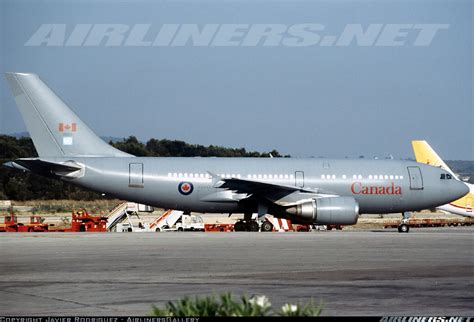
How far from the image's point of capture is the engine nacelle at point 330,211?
128 feet

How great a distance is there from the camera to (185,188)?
136 ft

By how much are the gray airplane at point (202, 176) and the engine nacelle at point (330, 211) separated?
54mm

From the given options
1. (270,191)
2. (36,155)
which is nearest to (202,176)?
(270,191)

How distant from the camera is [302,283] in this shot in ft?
55.0

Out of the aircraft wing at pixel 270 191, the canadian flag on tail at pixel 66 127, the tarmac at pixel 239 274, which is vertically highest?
the canadian flag on tail at pixel 66 127

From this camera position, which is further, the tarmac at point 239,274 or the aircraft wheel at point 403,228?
the aircraft wheel at point 403,228

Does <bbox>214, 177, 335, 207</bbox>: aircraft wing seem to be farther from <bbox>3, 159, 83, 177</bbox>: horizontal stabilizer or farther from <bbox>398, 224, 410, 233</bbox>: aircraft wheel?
<bbox>3, 159, 83, 177</bbox>: horizontal stabilizer

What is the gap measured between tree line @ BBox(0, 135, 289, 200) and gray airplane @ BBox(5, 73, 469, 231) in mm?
36220

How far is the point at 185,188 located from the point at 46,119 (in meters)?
7.42

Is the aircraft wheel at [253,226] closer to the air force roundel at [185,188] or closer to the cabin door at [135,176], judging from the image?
the air force roundel at [185,188]

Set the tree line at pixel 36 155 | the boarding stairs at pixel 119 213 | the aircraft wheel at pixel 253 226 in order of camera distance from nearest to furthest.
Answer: the aircraft wheel at pixel 253 226
the boarding stairs at pixel 119 213
the tree line at pixel 36 155

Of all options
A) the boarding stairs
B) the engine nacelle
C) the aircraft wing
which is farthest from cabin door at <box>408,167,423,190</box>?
the boarding stairs

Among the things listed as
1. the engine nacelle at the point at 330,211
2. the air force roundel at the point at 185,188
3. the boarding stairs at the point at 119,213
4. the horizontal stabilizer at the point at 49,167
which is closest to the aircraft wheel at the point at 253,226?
the air force roundel at the point at 185,188

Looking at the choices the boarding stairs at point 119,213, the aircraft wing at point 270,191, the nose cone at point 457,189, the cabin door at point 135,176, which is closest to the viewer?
the aircraft wing at point 270,191
